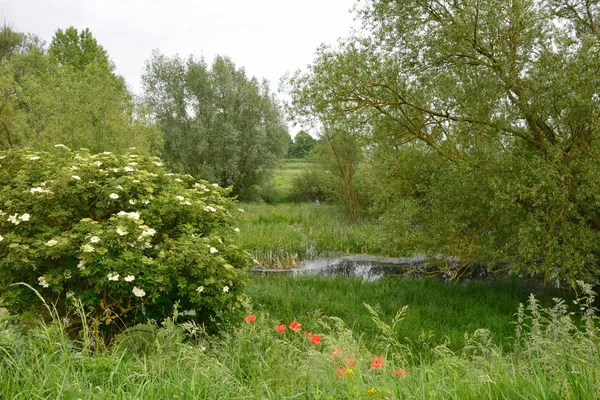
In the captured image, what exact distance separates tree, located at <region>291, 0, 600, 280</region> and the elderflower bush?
4512 mm

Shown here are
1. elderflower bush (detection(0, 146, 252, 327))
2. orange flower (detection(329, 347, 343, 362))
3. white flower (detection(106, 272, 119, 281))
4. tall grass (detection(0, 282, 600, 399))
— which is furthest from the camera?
elderflower bush (detection(0, 146, 252, 327))

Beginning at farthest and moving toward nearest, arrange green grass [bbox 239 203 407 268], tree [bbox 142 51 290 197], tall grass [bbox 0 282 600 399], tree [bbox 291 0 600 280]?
1. tree [bbox 142 51 290 197]
2. green grass [bbox 239 203 407 268]
3. tree [bbox 291 0 600 280]
4. tall grass [bbox 0 282 600 399]

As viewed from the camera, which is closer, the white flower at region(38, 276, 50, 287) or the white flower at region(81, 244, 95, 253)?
the white flower at region(81, 244, 95, 253)

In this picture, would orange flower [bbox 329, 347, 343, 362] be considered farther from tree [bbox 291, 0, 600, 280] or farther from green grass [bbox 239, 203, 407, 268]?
green grass [bbox 239, 203, 407, 268]

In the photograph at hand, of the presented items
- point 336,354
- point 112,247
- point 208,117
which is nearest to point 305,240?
point 112,247

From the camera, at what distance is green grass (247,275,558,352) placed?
833cm

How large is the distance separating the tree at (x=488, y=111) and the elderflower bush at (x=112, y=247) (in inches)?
178

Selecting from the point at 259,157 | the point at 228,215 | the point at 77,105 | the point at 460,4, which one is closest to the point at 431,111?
the point at 460,4

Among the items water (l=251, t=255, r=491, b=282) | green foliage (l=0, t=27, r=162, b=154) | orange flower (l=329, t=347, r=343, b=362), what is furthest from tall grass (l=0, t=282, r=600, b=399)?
green foliage (l=0, t=27, r=162, b=154)

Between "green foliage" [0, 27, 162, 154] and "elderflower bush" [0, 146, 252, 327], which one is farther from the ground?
"green foliage" [0, 27, 162, 154]

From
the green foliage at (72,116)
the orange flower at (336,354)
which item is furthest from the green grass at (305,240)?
the orange flower at (336,354)

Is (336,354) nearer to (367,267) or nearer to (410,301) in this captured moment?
(410,301)

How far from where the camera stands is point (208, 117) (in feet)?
101

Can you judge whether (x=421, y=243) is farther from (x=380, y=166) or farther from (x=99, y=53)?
(x=99, y=53)
